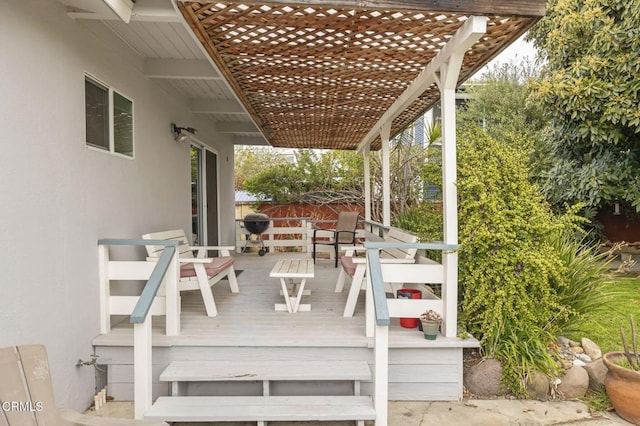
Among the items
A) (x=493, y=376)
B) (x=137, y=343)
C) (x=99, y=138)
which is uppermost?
(x=99, y=138)

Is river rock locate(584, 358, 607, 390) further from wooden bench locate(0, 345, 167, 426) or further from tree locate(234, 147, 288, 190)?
tree locate(234, 147, 288, 190)

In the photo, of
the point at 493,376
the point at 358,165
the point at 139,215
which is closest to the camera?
the point at 493,376

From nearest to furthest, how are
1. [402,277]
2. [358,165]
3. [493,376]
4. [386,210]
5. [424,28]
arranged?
[424,28], [493,376], [402,277], [386,210], [358,165]

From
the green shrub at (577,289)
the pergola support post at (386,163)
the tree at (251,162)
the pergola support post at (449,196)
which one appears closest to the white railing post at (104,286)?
the pergola support post at (449,196)

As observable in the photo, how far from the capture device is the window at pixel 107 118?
10.6 ft

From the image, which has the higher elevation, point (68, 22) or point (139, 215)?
point (68, 22)

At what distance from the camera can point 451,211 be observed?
3.18 m

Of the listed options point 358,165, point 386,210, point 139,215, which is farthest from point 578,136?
point 139,215

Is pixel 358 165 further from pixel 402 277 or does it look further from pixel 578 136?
pixel 402 277

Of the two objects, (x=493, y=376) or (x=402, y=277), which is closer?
(x=493, y=376)

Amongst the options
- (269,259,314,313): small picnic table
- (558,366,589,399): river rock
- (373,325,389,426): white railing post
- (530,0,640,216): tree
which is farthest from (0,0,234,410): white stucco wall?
(530,0,640,216): tree

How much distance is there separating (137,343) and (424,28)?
276 cm

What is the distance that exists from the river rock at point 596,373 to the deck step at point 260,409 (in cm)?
186

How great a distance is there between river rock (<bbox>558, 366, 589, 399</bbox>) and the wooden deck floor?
859 mm
